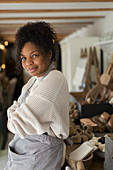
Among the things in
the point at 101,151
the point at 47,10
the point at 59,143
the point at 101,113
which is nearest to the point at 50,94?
the point at 59,143

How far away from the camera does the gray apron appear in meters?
1.15

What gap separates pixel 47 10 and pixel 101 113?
1471 mm

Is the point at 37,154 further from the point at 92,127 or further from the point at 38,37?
the point at 92,127

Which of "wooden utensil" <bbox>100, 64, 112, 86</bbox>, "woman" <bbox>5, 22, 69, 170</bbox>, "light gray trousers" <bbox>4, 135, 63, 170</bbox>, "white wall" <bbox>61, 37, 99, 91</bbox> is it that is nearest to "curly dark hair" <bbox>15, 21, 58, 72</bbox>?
"woman" <bbox>5, 22, 69, 170</bbox>

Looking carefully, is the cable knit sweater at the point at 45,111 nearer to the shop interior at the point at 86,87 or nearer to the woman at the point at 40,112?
the woman at the point at 40,112

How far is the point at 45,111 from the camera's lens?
3.44ft

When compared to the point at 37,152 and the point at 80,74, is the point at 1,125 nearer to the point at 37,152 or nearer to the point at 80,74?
the point at 80,74

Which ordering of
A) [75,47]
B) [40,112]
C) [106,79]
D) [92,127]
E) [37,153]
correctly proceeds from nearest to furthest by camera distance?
1. [40,112]
2. [37,153]
3. [92,127]
4. [106,79]
5. [75,47]

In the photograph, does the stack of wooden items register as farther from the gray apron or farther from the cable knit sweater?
the cable knit sweater

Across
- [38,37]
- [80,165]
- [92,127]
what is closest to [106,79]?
[92,127]

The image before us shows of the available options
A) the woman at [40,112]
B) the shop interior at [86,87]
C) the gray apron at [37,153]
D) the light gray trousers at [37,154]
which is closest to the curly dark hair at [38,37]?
the woman at [40,112]

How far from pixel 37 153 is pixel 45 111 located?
25cm

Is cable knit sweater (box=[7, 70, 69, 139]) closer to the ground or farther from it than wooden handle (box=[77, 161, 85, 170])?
farther from it

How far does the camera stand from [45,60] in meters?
1.16
